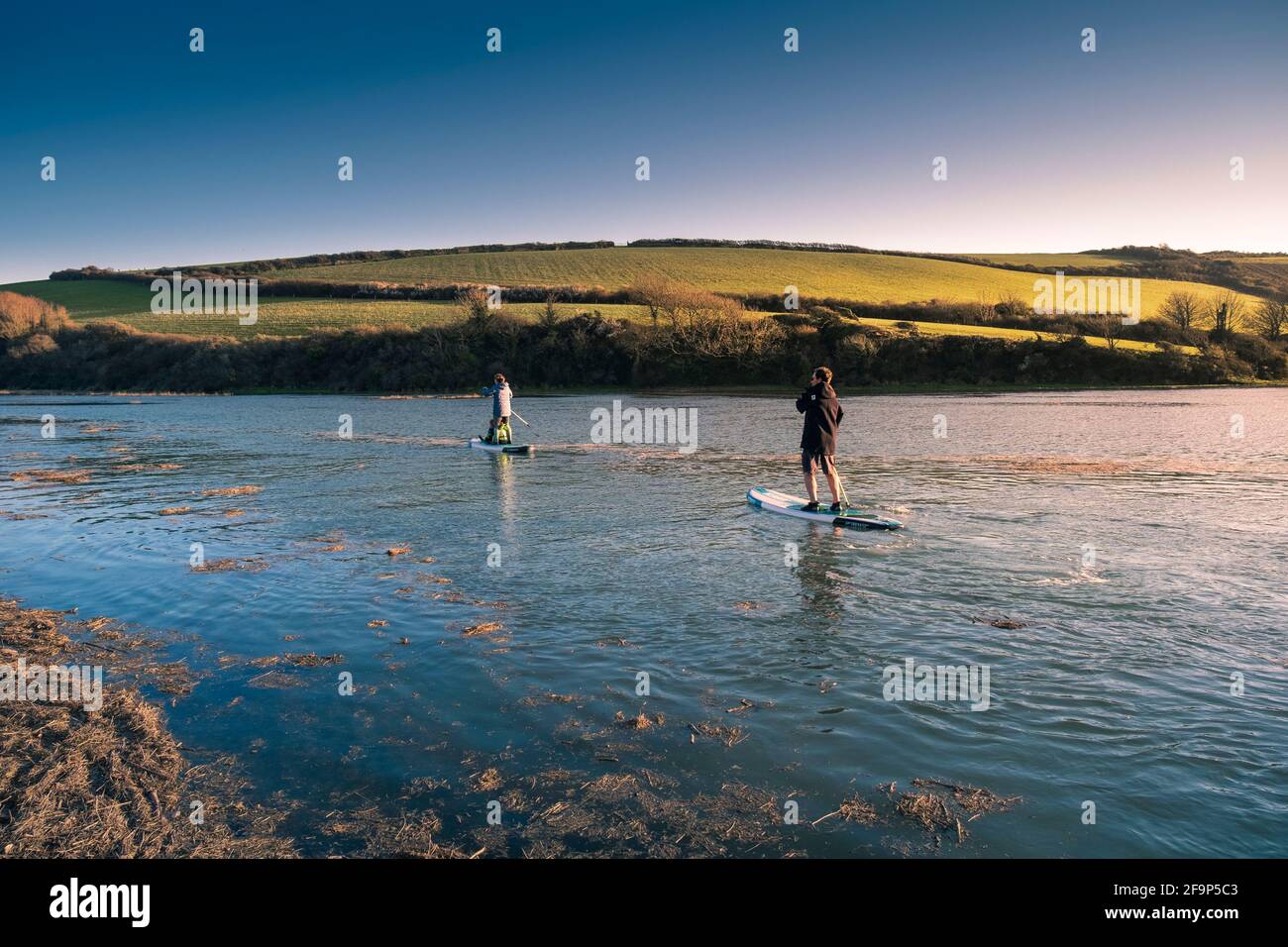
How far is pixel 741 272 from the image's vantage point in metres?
101

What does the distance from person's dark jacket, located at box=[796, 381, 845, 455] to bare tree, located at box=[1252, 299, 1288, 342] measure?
3124 inches

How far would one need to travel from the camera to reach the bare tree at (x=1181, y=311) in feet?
260

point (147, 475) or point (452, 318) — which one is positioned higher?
point (452, 318)

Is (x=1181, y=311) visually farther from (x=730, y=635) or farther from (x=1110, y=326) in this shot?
(x=730, y=635)

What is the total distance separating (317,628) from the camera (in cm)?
1019

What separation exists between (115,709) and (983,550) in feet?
40.5

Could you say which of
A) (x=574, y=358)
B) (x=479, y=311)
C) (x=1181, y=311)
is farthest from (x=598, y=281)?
(x=1181, y=311)

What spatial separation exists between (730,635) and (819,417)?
7.65 metres

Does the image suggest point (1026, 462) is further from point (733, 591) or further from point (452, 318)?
point (452, 318)

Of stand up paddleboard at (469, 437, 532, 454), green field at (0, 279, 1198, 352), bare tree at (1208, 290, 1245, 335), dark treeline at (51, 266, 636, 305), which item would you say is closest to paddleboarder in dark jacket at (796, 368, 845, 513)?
stand up paddleboard at (469, 437, 532, 454)
